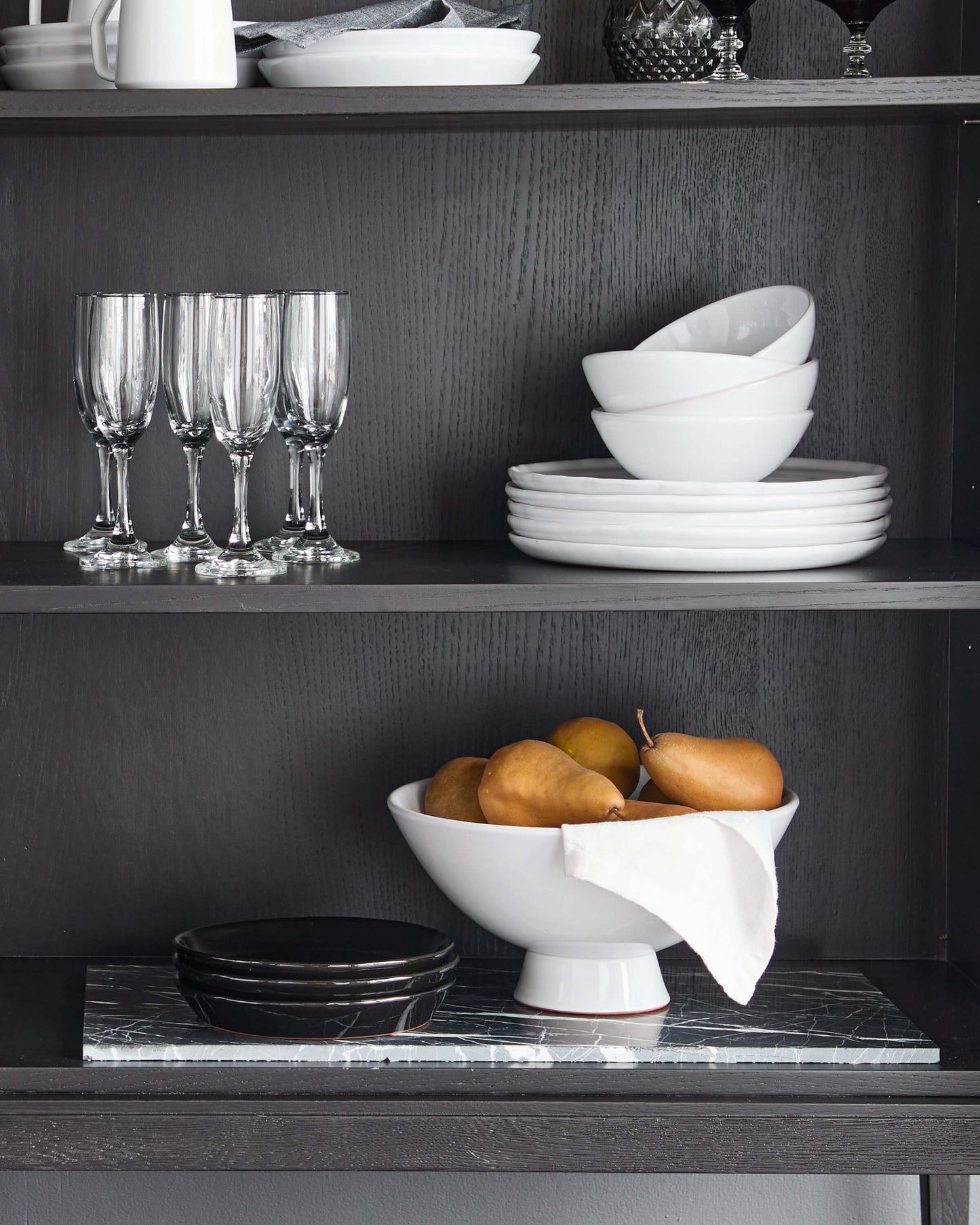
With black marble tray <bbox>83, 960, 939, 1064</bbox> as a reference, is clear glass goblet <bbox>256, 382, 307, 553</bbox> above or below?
above

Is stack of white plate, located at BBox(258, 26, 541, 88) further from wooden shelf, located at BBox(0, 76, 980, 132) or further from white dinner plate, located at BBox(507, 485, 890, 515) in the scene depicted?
white dinner plate, located at BBox(507, 485, 890, 515)

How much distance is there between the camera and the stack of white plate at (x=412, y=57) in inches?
47.6

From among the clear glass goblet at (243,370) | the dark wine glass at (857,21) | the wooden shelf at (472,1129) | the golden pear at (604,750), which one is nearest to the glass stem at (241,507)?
the clear glass goblet at (243,370)

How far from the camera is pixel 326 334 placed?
129cm

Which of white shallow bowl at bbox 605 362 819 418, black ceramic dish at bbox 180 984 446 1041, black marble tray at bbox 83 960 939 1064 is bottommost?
black marble tray at bbox 83 960 939 1064

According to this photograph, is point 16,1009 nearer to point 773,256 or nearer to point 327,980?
point 327,980

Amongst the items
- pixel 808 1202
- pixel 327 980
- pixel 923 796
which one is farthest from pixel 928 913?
pixel 327 980

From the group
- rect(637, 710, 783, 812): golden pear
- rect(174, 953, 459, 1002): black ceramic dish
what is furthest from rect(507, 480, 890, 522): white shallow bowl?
rect(174, 953, 459, 1002): black ceramic dish

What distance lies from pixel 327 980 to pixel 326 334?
21.0 inches

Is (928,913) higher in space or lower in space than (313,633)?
lower

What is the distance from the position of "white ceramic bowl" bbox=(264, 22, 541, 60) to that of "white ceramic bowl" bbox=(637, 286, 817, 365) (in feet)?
0.94

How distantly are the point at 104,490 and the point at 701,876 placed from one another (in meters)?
0.62

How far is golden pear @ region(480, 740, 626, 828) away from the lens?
1.24 meters

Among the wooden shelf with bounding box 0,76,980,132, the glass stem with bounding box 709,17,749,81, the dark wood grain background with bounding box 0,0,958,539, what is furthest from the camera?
the dark wood grain background with bounding box 0,0,958,539
